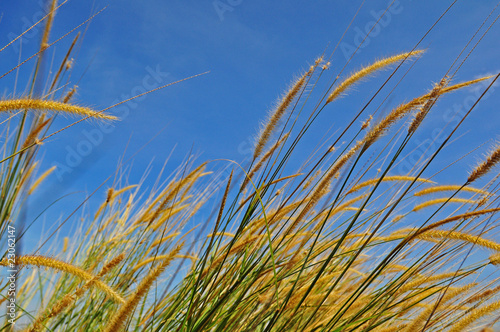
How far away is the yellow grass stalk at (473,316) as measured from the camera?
119 centimetres

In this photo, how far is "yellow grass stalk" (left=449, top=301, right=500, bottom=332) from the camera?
119 cm

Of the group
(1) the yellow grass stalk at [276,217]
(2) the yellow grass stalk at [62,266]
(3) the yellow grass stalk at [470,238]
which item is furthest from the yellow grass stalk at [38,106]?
(3) the yellow grass stalk at [470,238]

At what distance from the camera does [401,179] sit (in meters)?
1.65

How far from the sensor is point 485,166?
→ 118cm

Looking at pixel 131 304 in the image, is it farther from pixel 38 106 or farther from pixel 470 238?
pixel 470 238

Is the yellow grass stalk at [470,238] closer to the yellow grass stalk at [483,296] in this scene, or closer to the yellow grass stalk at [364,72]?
the yellow grass stalk at [483,296]

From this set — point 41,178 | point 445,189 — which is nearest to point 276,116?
point 445,189

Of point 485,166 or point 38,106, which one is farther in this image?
point 485,166

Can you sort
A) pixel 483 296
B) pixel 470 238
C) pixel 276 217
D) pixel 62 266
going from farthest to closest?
pixel 276 217
pixel 483 296
pixel 470 238
pixel 62 266

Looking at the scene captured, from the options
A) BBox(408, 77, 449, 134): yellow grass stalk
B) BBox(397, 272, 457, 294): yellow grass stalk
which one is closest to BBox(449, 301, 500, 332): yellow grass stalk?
BBox(397, 272, 457, 294): yellow grass stalk

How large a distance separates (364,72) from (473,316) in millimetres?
936

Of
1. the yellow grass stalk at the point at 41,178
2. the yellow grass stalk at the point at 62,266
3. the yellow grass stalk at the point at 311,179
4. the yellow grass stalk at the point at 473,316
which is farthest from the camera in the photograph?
the yellow grass stalk at the point at 41,178

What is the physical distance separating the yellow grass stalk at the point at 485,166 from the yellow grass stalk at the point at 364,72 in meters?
0.54

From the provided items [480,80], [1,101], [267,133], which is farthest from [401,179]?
[1,101]
